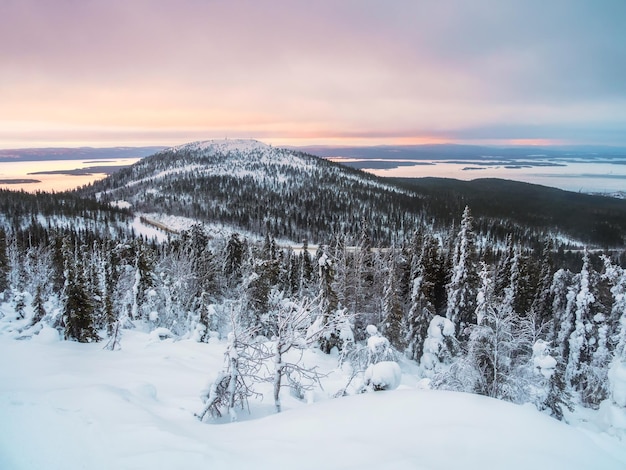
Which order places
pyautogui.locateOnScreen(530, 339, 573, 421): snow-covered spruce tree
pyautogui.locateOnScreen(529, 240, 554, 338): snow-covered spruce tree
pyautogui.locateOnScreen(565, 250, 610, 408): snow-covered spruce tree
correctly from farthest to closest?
pyautogui.locateOnScreen(529, 240, 554, 338): snow-covered spruce tree < pyautogui.locateOnScreen(565, 250, 610, 408): snow-covered spruce tree < pyautogui.locateOnScreen(530, 339, 573, 421): snow-covered spruce tree

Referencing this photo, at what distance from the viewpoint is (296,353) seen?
21031mm

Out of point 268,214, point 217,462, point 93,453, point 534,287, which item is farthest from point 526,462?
point 268,214

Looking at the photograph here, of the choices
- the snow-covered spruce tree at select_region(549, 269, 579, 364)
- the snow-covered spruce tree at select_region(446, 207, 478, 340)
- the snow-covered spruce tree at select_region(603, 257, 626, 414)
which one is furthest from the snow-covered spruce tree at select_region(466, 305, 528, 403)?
the snow-covered spruce tree at select_region(549, 269, 579, 364)

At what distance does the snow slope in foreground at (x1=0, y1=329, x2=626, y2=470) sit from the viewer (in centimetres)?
509

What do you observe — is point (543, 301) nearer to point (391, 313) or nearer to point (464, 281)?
point (464, 281)

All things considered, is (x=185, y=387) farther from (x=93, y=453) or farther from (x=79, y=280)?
(x=79, y=280)

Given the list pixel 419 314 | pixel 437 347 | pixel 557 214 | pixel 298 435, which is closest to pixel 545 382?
pixel 437 347

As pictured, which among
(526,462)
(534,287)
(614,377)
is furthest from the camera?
(534,287)

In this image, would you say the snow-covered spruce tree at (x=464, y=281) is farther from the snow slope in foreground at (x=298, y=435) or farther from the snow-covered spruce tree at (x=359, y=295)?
the snow slope in foreground at (x=298, y=435)

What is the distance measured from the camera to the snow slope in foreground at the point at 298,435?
509 centimetres

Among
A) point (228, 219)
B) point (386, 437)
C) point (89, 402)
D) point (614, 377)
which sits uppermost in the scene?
point (386, 437)

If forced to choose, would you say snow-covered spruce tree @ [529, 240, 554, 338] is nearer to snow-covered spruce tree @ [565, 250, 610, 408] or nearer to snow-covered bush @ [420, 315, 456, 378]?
snow-covered spruce tree @ [565, 250, 610, 408]

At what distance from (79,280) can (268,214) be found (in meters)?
144

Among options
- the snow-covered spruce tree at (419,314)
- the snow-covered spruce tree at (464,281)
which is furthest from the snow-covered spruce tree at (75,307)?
the snow-covered spruce tree at (464,281)
